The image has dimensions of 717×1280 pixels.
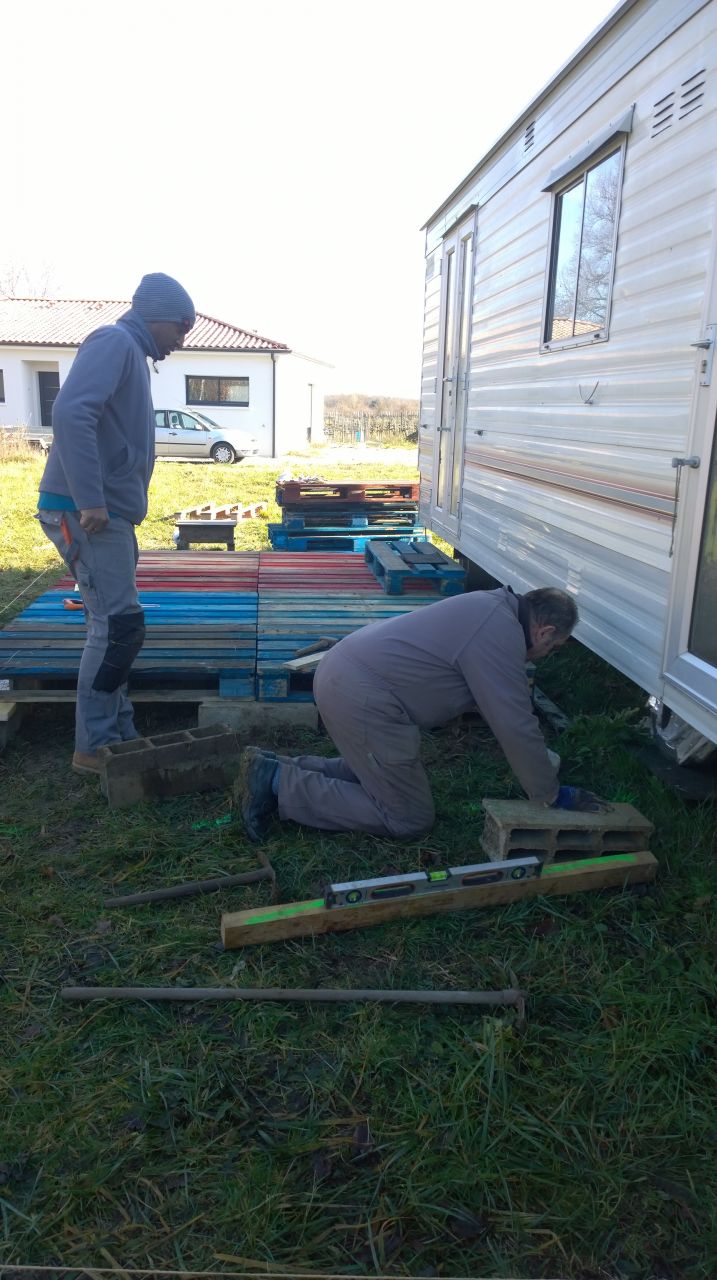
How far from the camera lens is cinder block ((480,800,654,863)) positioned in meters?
3.35

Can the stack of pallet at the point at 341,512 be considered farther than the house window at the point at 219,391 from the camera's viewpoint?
No

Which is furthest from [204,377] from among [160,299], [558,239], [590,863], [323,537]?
[590,863]

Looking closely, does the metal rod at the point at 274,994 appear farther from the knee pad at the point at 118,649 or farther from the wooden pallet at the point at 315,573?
the wooden pallet at the point at 315,573

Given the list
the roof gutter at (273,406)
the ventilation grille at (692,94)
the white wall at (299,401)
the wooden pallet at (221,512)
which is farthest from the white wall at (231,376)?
the ventilation grille at (692,94)

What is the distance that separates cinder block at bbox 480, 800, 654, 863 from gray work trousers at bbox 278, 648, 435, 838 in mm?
319

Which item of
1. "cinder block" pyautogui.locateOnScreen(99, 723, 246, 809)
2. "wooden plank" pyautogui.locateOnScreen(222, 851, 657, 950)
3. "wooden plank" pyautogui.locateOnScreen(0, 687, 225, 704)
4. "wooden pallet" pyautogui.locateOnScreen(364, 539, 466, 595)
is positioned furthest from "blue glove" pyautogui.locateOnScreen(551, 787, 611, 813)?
"wooden pallet" pyautogui.locateOnScreen(364, 539, 466, 595)

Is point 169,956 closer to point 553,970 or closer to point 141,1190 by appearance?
point 141,1190

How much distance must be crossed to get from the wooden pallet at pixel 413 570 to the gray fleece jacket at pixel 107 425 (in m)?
2.53

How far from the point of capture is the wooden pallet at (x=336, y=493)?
10.3 m

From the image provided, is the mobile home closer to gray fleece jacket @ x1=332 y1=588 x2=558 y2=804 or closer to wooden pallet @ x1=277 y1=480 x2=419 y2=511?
gray fleece jacket @ x1=332 y1=588 x2=558 y2=804

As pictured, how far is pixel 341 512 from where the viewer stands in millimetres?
10516

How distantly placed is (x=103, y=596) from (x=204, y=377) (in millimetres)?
27984

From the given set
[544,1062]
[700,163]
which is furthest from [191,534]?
[544,1062]

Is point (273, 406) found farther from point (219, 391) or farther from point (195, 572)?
point (195, 572)
